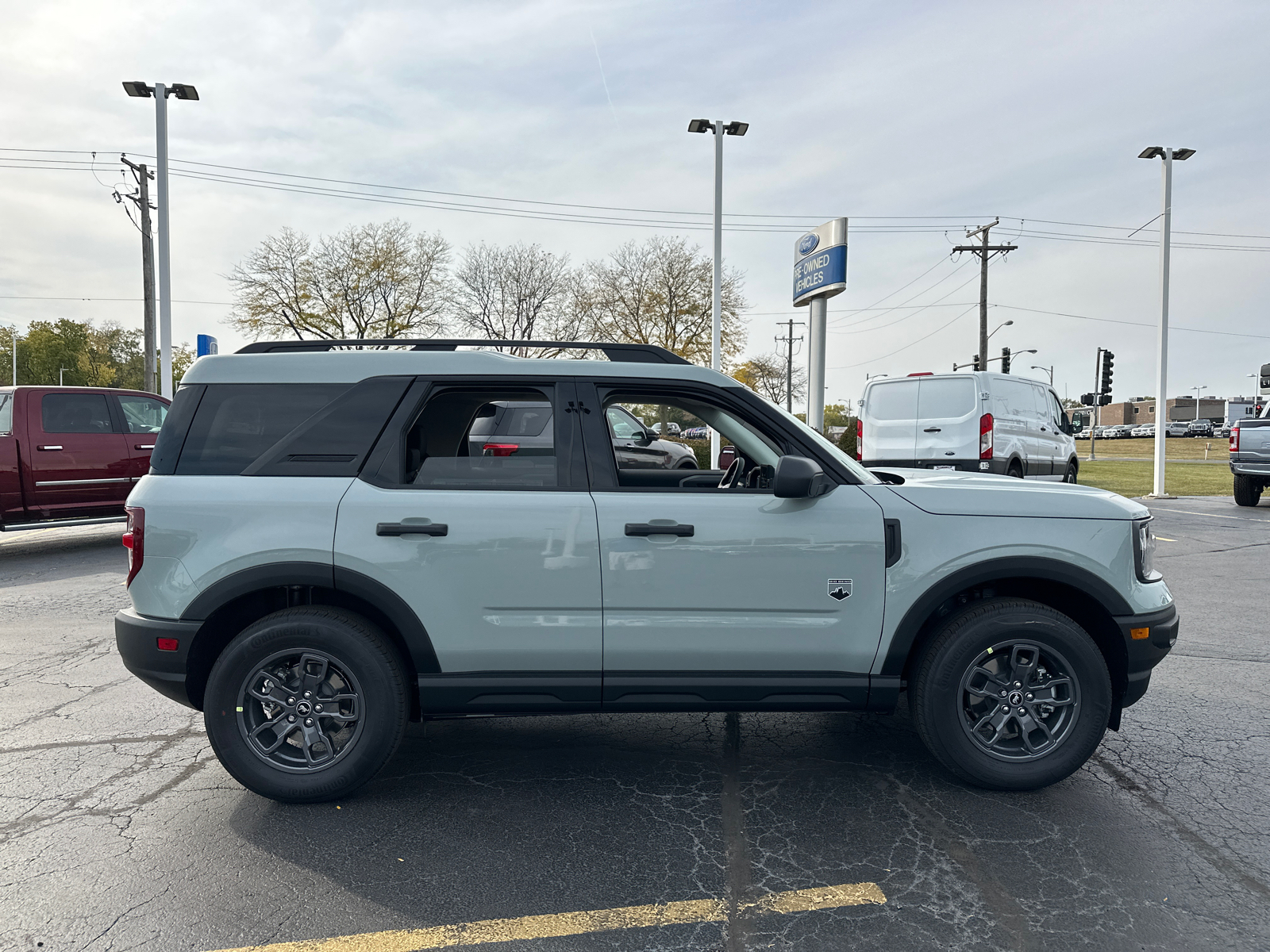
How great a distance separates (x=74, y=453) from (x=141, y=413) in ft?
3.34

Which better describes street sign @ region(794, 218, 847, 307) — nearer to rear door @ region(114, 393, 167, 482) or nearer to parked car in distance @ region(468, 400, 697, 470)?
rear door @ region(114, 393, 167, 482)

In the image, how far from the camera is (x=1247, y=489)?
1527cm

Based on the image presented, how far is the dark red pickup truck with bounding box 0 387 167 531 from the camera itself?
9.59 m

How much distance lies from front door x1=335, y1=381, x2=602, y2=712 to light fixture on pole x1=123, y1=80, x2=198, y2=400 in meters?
16.8

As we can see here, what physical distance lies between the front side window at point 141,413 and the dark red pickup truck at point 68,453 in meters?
0.01

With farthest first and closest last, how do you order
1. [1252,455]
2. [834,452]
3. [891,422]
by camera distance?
[1252,455] < [891,422] < [834,452]

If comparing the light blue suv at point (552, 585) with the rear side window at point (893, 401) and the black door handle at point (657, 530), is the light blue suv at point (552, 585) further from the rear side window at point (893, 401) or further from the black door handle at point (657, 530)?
the rear side window at point (893, 401)

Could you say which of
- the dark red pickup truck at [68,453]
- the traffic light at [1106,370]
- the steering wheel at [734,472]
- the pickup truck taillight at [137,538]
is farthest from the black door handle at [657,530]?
the traffic light at [1106,370]

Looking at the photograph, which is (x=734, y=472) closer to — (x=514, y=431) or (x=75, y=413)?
(x=514, y=431)

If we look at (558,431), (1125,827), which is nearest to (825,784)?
(1125,827)

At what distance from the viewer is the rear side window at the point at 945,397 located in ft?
43.1

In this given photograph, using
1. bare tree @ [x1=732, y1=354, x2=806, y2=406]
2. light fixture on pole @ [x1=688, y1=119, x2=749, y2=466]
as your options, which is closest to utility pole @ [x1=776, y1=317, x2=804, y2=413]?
bare tree @ [x1=732, y1=354, x2=806, y2=406]

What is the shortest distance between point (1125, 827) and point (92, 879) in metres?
3.77

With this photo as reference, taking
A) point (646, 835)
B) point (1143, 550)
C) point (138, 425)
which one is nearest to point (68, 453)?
point (138, 425)
